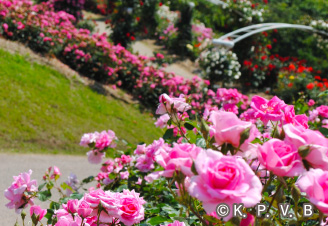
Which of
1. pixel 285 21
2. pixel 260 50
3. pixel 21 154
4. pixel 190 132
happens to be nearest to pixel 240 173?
pixel 190 132

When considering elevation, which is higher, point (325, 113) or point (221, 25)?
point (325, 113)

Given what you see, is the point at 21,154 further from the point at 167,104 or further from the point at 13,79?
the point at 167,104

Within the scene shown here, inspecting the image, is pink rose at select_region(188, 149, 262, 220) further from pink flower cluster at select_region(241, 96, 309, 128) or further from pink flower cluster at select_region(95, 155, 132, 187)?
pink flower cluster at select_region(95, 155, 132, 187)

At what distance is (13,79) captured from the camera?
271 inches

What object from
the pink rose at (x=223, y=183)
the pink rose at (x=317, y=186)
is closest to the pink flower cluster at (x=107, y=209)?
the pink rose at (x=223, y=183)

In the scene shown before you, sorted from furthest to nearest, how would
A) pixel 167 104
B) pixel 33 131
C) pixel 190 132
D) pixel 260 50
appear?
1. pixel 260 50
2. pixel 33 131
3. pixel 190 132
4. pixel 167 104

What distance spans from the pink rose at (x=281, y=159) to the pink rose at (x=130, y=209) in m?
0.46

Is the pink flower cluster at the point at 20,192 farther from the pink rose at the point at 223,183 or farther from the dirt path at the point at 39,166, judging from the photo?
the dirt path at the point at 39,166

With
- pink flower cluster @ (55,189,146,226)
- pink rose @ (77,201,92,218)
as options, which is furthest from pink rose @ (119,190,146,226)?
pink rose @ (77,201,92,218)

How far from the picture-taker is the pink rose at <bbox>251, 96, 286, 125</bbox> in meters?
1.28

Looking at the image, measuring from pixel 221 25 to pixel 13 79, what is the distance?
31.0 ft

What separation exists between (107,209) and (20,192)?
82cm

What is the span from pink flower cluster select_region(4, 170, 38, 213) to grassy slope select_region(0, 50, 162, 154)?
370 centimetres

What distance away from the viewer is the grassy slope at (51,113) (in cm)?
579
